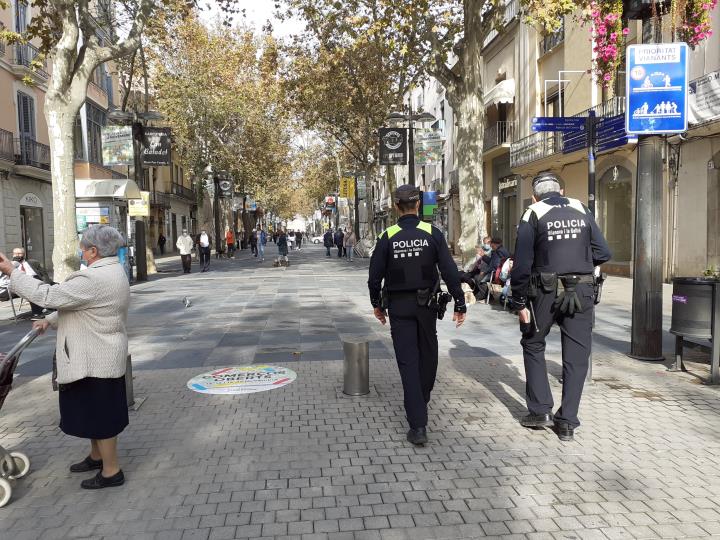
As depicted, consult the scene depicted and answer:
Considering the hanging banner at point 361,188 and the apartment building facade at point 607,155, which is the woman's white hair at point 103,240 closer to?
the apartment building facade at point 607,155

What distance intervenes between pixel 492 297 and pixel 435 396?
685 centimetres

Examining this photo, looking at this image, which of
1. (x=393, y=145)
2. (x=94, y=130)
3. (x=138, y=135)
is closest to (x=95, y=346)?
(x=138, y=135)

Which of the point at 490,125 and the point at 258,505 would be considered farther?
the point at 490,125

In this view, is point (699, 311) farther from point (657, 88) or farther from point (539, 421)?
point (539, 421)

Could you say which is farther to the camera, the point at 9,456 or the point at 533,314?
the point at 533,314

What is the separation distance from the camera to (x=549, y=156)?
66.5 feet

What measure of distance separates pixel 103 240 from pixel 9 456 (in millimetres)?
1500

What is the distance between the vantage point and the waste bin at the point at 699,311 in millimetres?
5660

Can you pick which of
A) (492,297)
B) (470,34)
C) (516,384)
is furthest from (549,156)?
(516,384)

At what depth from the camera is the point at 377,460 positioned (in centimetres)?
399

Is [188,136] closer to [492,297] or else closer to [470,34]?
[470,34]

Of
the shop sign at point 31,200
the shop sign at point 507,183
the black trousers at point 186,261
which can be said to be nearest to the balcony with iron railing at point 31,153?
the shop sign at point 31,200

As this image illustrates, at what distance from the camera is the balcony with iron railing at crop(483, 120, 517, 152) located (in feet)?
82.9

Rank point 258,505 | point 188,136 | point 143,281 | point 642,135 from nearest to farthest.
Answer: point 258,505
point 642,135
point 143,281
point 188,136
